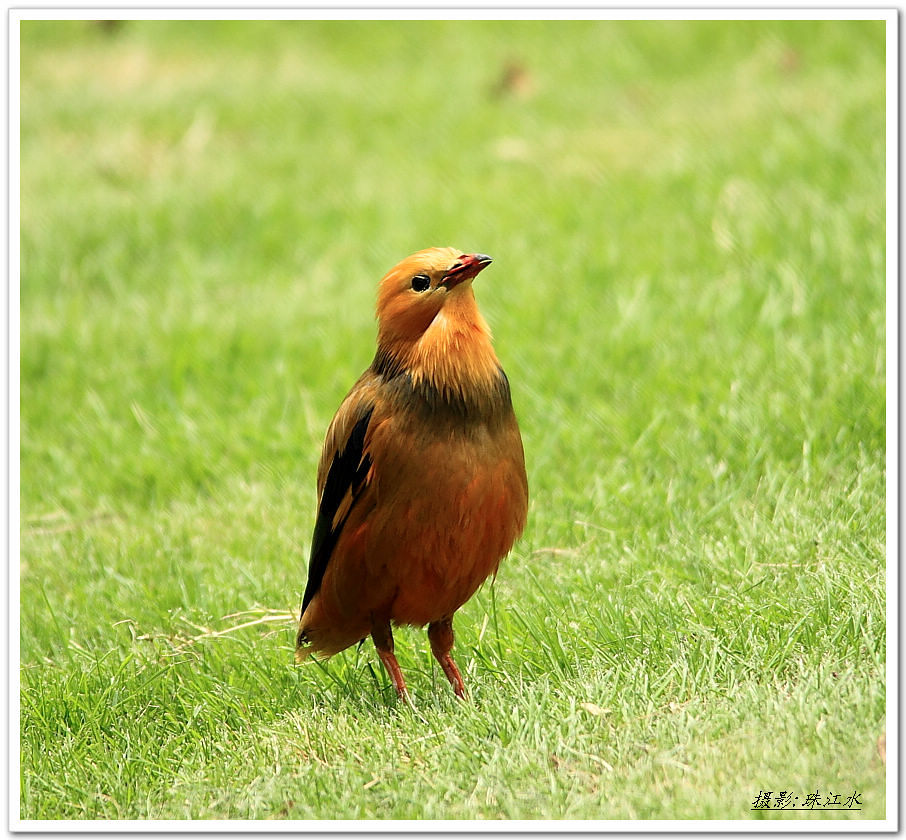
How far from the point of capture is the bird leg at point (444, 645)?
4195 mm

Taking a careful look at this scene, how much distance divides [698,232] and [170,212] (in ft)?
12.1

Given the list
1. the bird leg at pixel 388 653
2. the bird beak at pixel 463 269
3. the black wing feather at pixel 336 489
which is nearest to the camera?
the bird beak at pixel 463 269

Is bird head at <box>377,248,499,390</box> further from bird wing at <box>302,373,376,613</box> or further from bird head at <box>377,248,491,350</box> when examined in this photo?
bird wing at <box>302,373,376,613</box>

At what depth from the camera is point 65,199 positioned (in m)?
9.31

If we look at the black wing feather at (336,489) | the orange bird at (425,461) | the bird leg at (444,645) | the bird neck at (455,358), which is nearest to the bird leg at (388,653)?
the orange bird at (425,461)

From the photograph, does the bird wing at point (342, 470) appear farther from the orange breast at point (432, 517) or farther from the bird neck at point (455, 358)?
the bird neck at point (455, 358)

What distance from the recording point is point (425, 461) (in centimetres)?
382

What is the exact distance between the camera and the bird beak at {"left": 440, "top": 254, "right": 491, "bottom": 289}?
3775mm

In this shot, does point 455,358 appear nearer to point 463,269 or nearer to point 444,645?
point 463,269

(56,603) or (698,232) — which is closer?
(56,603)

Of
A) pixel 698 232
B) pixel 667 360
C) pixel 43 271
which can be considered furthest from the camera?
pixel 43 271

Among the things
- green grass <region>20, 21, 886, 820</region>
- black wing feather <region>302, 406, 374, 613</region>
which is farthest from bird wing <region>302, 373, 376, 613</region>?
green grass <region>20, 21, 886, 820</region>

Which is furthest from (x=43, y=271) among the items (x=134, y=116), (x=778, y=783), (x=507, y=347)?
(x=778, y=783)
